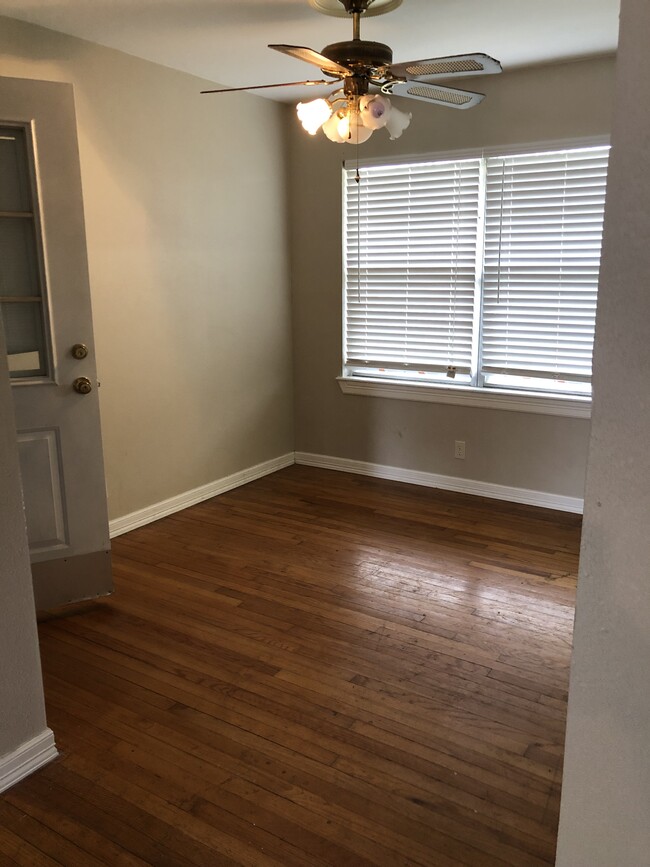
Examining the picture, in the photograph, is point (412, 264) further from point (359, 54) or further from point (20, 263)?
point (20, 263)

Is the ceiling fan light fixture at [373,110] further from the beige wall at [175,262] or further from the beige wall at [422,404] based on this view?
the beige wall at [422,404]

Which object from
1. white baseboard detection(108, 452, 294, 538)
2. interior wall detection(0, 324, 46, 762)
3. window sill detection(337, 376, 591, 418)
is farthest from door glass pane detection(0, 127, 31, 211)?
window sill detection(337, 376, 591, 418)

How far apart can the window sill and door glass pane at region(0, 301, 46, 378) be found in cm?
249

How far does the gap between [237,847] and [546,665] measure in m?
1.36

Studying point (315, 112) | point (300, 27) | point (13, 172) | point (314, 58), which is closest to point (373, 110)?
point (315, 112)

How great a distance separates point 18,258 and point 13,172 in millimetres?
325

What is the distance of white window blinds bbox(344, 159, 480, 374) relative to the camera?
4355 mm

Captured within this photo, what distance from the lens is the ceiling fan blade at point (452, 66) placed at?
2186 millimetres

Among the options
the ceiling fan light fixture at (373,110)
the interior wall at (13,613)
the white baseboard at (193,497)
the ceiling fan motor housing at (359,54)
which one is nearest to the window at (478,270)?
the white baseboard at (193,497)

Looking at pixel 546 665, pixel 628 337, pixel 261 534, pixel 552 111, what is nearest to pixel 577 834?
pixel 628 337

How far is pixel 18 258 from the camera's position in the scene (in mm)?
2771

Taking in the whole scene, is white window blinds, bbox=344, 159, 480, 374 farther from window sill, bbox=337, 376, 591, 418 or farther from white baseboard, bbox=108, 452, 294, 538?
white baseboard, bbox=108, 452, 294, 538

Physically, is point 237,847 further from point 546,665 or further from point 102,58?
point 102,58

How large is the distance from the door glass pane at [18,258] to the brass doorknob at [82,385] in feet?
1.24
